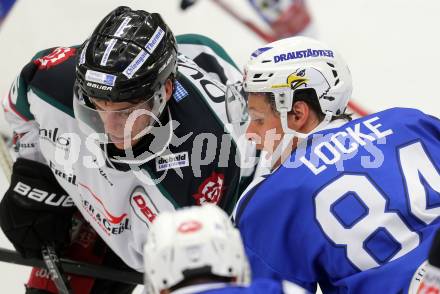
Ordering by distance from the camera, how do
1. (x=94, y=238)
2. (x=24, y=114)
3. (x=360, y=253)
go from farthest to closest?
(x=94, y=238)
(x=24, y=114)
(x=360, y=253)

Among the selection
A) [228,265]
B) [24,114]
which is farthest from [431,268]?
[24,114]

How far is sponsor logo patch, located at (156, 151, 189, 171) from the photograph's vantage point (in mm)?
2164

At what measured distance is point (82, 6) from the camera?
406cm

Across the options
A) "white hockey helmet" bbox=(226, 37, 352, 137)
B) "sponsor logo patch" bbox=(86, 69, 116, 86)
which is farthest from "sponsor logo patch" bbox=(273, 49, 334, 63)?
"sponsor logo patch" bbox=(86, 69, 116, 86)

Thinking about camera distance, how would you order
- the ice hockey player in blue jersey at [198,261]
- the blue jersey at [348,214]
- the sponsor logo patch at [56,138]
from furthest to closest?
the sponsor logo patch at [56,138]
the blue jersey at [348,214]
the ice hockey player in blue jersey at [198,261]

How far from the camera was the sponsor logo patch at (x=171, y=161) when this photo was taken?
216cm

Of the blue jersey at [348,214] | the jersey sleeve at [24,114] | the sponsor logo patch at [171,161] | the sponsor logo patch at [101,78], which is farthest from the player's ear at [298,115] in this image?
the jersey sleeve at [24,114]

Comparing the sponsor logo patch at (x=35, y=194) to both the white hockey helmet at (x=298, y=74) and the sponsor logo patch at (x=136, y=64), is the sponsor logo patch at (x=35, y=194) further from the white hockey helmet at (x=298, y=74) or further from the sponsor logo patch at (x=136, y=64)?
the white hockey helmet at (x=298, y=74)

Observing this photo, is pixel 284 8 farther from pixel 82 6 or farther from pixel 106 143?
pixel 106 143

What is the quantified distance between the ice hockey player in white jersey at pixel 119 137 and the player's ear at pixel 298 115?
0.75 feet

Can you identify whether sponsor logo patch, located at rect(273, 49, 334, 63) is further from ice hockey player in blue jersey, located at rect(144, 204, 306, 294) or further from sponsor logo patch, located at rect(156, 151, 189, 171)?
ice hockey player in blue jersey, located at rect(144, 204, 306, 294)

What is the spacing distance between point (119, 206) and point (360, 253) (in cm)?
70

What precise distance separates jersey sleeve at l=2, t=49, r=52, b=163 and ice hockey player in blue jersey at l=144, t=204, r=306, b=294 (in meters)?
1.13

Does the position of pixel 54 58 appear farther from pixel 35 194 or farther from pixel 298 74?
pixel 298 74
